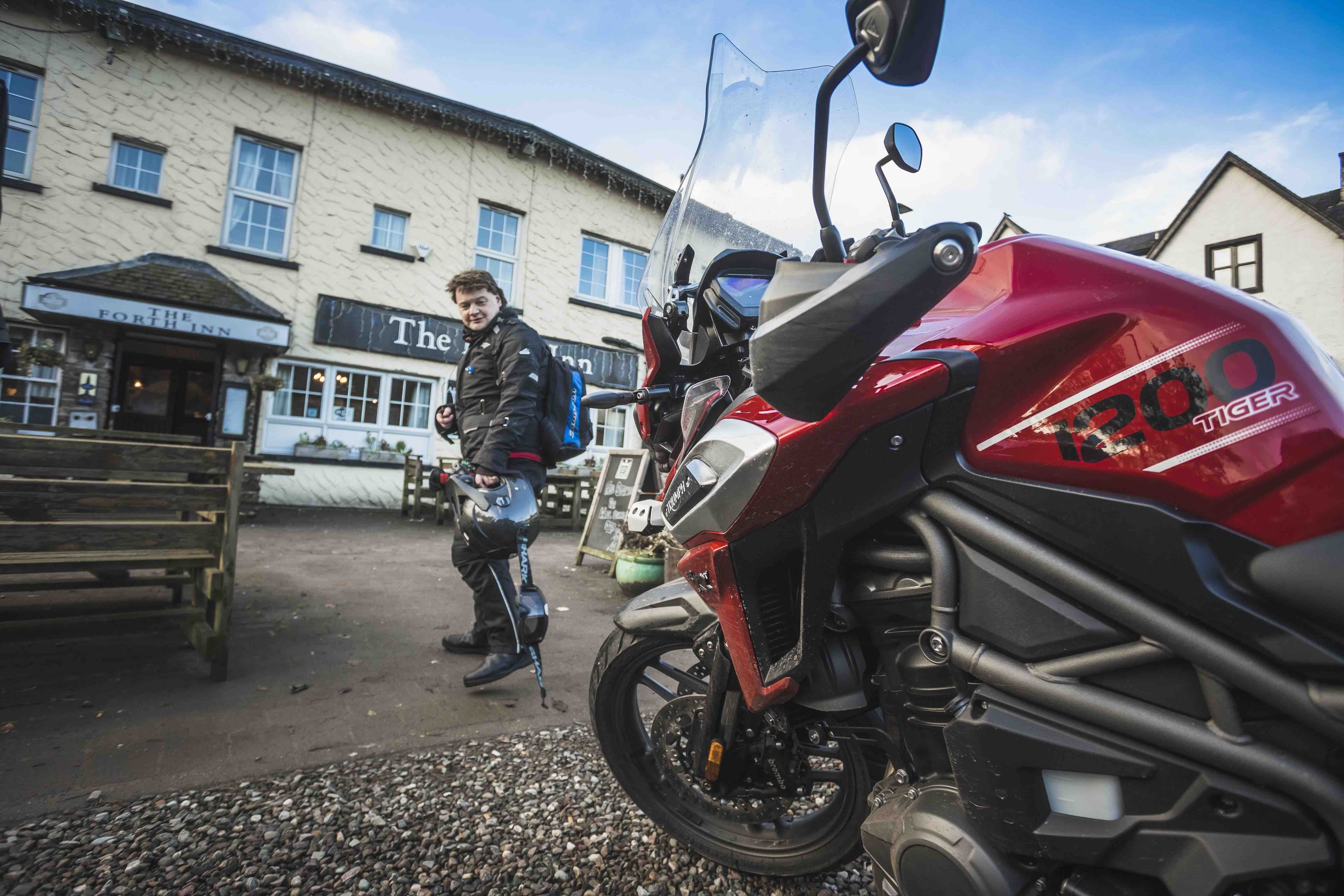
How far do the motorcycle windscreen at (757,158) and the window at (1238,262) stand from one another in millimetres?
18641

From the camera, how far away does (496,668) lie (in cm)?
285

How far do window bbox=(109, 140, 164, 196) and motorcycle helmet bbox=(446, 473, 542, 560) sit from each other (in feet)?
29.8

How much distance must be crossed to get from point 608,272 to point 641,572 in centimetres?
893

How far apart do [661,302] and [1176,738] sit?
1.43 metres

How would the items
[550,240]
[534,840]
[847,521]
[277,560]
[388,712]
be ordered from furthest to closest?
[550,240], [277,560], [388,712], [534,840], [847,521]

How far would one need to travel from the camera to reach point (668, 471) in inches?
68.1

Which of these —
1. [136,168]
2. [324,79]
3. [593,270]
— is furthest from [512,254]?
[136,168]

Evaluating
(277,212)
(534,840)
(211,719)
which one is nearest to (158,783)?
(211,719)

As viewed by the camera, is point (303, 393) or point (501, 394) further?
point (303, 393)

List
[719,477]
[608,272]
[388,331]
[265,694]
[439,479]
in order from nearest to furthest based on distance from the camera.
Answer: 1. [719,477]
2. [265,694]
3. [439,479]
4. [388,331]
5. [608,272]

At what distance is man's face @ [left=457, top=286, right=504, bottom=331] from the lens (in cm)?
321

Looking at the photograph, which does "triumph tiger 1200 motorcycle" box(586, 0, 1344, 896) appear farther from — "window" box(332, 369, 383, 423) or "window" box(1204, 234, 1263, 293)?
"window" box(1204, 234, 1263, 293)

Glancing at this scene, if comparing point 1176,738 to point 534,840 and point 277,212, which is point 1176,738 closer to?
point 534,840

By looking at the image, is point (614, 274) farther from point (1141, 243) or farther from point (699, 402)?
point (1141, 243)
